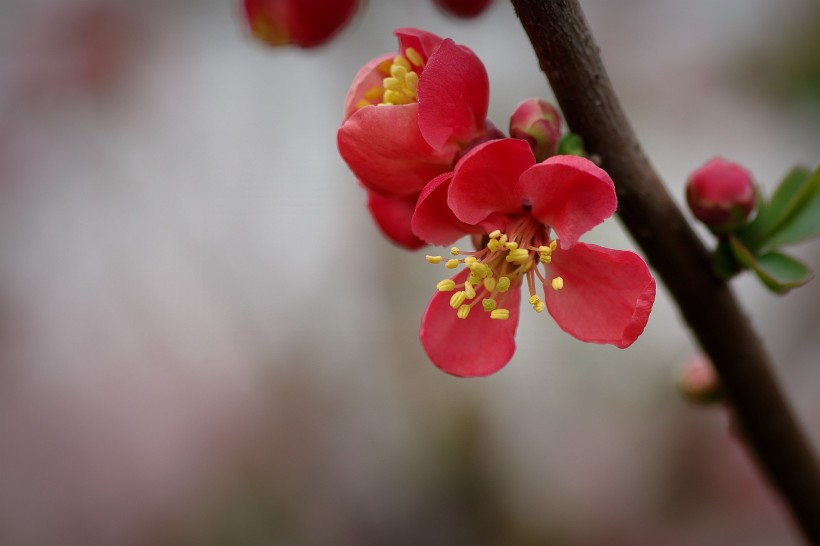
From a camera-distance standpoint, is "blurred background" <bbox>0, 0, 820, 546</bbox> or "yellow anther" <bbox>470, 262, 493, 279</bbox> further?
"blurred background" <bbox>0, 0, 820, 546</bbox>

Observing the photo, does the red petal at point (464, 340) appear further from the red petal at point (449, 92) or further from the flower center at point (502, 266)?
the red petal at point (449, 92)

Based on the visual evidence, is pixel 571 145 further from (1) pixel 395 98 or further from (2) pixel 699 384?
(2) pixel 699 384

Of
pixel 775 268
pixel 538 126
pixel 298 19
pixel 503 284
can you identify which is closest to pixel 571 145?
pixel 538 126

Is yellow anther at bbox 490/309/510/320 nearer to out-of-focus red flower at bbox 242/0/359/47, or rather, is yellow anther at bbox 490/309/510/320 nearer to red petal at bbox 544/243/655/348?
red petal at bbox 544/243/655/348

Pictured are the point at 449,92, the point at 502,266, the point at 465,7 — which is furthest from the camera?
the point at 465,7

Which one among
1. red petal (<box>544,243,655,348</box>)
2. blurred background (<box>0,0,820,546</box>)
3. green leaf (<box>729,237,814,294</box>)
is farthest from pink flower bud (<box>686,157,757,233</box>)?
blurred background (<box>0,0,820,546</box>)

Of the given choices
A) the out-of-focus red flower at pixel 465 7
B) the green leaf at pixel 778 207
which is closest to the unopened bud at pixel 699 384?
the green leaf at pixel 778 207

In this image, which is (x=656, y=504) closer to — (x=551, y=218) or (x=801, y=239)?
(x=801, y=239)
